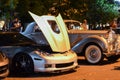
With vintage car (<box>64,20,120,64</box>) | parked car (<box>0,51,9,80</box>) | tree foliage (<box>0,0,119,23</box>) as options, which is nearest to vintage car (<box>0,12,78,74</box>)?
parked car (<box>0,51,9,80</box>)

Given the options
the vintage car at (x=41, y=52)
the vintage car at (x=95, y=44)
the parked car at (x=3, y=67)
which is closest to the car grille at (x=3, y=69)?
the parked car at (x=3, y=67)

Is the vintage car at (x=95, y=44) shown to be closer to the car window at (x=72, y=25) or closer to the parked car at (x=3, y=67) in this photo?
the car window at (x=72, y=25)

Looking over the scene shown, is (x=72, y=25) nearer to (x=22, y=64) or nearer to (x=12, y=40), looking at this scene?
(x=12, y=40)

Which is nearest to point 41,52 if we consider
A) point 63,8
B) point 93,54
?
point 93,54

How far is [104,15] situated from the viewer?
126ft

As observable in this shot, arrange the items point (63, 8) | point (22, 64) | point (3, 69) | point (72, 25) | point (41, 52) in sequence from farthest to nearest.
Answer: point (63, 8) → point (72, 25) → point (22, 64) → point (41, 52) → point (3, 69)

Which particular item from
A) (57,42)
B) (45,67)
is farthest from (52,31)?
(45,67)

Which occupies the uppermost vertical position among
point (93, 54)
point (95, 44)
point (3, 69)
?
point (95, 44)

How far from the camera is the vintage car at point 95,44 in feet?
46.5

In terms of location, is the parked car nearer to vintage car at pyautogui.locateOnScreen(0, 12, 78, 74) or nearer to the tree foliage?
vintage car at pyautogui.locateOnScreen(0, 12, 78, 74)

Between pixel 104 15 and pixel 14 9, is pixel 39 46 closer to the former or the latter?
pixel 14 9

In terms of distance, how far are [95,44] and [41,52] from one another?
3.47 meters

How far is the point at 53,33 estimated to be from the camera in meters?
12.1

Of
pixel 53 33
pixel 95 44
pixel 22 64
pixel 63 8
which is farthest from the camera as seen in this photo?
pixel 63 8
